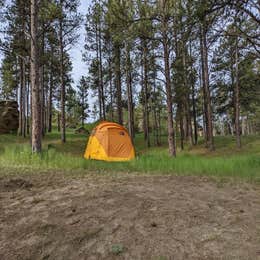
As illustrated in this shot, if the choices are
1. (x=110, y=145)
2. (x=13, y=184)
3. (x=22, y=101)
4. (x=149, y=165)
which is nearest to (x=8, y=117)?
(x=22, y=101)

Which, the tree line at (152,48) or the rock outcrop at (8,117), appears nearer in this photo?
the tree line at (152,48)

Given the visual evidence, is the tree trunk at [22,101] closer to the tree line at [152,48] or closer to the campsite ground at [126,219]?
the tree line at [152,48]

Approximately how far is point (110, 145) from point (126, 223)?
823 cm

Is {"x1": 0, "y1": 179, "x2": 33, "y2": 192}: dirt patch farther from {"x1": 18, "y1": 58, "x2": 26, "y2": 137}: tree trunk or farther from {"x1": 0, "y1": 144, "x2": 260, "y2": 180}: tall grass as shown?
{"x1": 18, "y1": 58, "x2": 26, "y2": 137}: tree trunk

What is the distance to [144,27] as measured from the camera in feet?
29.3

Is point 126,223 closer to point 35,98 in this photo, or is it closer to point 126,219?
point 126,219

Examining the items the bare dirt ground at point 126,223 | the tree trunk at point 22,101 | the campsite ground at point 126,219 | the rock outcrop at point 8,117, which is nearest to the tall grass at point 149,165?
the campsite ground at point 126,219

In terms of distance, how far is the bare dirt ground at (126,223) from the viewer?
1901mm

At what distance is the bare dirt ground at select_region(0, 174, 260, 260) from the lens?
1.90 meters

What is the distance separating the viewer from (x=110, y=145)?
34.5 feet

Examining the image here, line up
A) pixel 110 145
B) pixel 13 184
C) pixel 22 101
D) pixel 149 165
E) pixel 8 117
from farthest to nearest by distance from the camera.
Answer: pixel 8 117
pixel 22 101
pixel 110 145
pixel 149 165
pixel 13 184

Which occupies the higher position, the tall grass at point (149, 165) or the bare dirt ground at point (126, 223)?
the tall grass at point (149, 165)

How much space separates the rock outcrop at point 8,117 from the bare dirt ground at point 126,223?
1826 cm

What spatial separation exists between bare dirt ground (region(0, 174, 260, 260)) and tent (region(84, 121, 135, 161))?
6.63 m
